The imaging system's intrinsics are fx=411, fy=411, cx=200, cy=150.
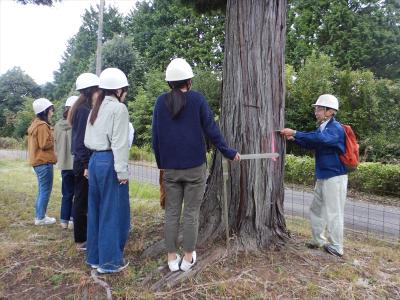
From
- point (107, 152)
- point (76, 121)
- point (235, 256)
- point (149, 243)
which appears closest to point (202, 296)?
point (235, 256)

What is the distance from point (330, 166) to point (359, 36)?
23.8 meters

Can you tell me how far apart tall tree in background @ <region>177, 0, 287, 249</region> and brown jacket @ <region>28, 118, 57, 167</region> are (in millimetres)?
2413

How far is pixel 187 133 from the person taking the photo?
130 inches

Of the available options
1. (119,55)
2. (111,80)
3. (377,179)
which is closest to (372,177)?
(377,179)

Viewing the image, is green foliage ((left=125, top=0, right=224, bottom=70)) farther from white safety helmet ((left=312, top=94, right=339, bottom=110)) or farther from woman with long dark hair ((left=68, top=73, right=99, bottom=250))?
woman with long dark hair ((left=68, top=73, right=99, bottom=250))

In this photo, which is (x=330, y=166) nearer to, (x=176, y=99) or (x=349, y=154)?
(x=349, y=154)

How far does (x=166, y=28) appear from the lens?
32406 millimetres

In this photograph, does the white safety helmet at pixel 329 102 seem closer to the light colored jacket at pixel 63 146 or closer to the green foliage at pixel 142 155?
the light colored jacket at pixel 63 146

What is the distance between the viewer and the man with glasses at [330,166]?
4.05 meters

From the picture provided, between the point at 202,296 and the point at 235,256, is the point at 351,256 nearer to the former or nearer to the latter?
the point at 235,256

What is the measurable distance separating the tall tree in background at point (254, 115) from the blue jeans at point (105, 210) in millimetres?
817

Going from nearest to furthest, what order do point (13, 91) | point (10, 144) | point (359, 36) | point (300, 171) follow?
1. point (300, 171)
2. point (359, 36)
3. point (10, 144)
4. point (13, 91)

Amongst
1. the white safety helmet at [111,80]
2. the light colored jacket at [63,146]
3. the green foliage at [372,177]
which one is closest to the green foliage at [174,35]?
the green foliage at [372,177]

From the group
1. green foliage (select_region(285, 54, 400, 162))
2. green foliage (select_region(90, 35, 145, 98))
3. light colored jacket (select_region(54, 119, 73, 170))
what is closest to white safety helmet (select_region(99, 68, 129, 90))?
light colored jacket (select_region(54, 119, 73, 170))
